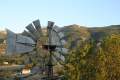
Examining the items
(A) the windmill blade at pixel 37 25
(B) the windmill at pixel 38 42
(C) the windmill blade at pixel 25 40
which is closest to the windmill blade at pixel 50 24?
(B) the windmill at pixel 38 42

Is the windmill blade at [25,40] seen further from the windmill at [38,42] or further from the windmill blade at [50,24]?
the windmill blade at [50,24]

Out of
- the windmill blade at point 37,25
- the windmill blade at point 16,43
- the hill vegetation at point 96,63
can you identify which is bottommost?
the hill vegetation at point 96,63

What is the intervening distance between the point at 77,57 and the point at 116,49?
3.63 m

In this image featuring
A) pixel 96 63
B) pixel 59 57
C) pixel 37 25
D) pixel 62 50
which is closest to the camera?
pixel 96 63

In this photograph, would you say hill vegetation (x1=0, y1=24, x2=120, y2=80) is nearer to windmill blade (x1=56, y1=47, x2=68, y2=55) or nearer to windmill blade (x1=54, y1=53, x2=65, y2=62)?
windmill blade (x1=56, y1=47, x2=68, y2=55)

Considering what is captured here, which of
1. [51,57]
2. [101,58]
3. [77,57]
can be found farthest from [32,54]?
[101,58]

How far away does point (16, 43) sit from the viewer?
3419cm

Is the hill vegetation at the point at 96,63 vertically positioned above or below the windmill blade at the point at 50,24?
below

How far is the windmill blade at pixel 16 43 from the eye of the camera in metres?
33.6

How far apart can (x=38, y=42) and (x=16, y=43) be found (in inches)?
86.9

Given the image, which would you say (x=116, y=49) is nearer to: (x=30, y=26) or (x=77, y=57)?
(x=77, y=57)

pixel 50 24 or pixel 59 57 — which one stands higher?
pixel 50 24

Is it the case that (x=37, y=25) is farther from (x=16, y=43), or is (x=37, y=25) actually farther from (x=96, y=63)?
(x=96, y=63)

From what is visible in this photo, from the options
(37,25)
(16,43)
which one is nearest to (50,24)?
(37,25)
